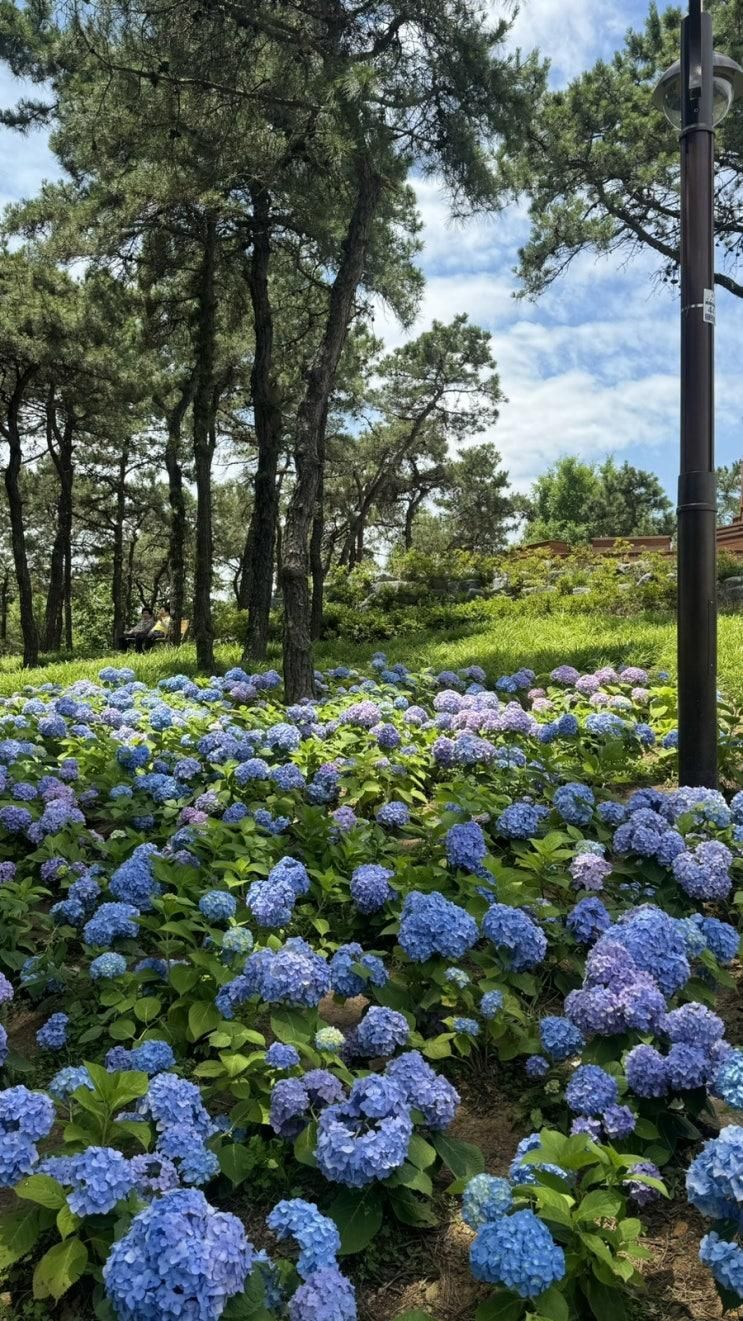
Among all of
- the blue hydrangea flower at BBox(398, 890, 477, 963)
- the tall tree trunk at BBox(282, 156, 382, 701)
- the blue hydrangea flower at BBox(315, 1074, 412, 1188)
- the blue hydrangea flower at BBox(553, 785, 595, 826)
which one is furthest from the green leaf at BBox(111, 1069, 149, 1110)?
the tall tree trunk at BBox(282, 156, 382, 701)

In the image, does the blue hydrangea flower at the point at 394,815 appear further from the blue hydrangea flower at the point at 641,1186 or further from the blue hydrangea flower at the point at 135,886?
the blue hydrangea flower at the point at 641,1186

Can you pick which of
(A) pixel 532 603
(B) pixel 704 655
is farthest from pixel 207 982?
(A) pixel 532 603

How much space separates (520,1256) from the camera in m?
1.30

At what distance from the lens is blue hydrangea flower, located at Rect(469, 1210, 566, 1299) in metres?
1.29

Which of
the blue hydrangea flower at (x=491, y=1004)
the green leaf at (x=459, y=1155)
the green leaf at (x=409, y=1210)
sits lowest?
the green leaf at (x=409, y=1210)

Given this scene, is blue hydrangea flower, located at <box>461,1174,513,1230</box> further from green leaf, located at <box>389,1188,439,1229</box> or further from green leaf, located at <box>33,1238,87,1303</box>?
green leaf, located at <box>33,1238,87,1303</box>

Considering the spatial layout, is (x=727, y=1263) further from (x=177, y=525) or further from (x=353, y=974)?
(x=177, y=525)

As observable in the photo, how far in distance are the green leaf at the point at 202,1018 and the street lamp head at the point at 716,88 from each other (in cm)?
343

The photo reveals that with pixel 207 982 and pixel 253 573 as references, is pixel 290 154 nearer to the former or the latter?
pixel 253 573

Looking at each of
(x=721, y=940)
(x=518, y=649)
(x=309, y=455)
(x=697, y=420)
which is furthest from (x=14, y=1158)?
(x=518, y=649)

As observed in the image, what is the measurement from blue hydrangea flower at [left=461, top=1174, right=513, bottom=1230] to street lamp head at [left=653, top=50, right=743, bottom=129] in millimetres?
3521

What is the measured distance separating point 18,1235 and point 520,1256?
0.89m

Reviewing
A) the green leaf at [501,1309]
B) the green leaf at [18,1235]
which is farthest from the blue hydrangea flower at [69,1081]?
the green leaf at [501,1309]

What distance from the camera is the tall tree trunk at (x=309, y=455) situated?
5.88 meters
